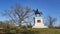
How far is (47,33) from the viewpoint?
29.0 m

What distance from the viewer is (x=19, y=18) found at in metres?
46.6

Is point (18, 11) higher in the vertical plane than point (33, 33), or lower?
higher

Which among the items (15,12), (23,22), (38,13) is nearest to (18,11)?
(15,12)

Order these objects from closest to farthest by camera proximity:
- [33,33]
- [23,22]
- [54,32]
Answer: [33,33], [54,32], [23,22]

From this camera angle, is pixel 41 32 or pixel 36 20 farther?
pixel 36 20

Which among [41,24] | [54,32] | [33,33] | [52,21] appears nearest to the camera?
[33,33]

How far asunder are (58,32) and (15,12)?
19495 millimetres

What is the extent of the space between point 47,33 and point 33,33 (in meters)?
2.94

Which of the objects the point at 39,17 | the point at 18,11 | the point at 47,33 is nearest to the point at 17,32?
the point at 47,33

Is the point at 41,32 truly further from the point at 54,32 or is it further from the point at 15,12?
the point at 15,12

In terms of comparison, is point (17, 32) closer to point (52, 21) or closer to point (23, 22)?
point (23, 22)

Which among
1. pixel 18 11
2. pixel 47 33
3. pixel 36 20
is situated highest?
pixel 18 11

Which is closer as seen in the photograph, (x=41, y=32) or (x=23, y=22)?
(x=41, y=32)

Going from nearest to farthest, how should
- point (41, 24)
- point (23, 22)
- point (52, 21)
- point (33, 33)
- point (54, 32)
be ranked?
point (33, 33)
point (54, 32)
point (41, 24)
point (23, 22)
point (52, 21)
